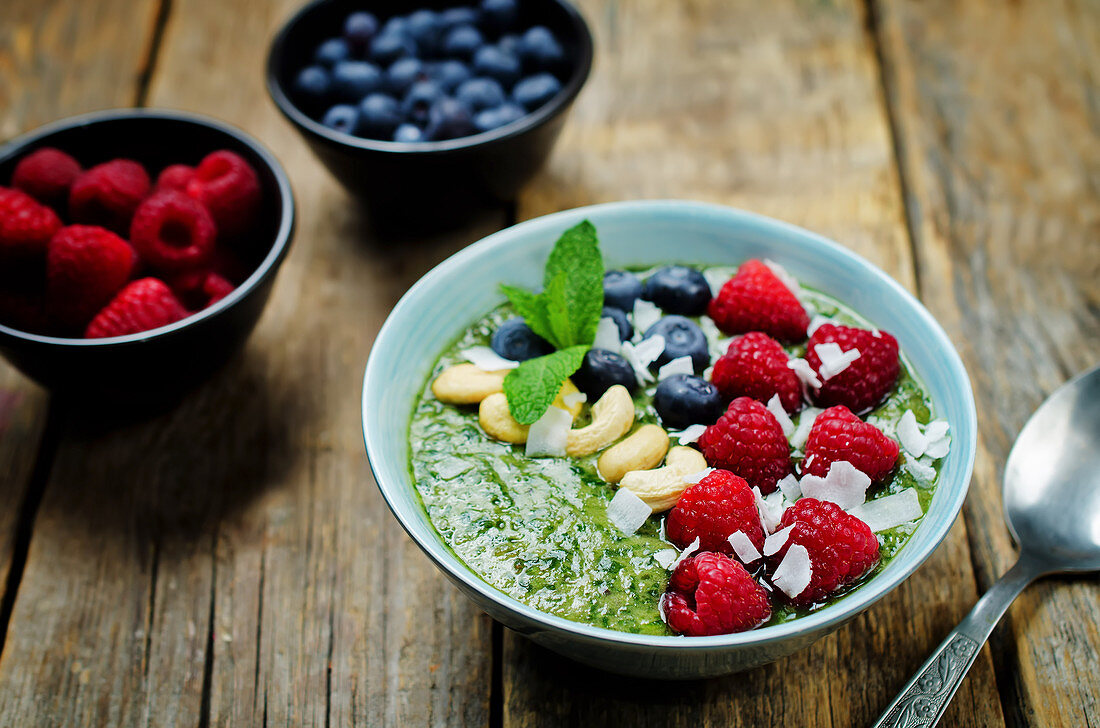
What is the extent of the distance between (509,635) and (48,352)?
2.93 ft

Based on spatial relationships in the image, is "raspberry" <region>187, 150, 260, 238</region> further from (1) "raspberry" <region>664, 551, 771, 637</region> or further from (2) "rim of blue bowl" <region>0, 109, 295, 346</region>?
(1) "raspberry" <region>664, 551, 771, 637</region>

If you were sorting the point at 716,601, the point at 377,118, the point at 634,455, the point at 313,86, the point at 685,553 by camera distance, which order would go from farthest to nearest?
the point at 313,86 < the point at 377,118 < the point at 634,455 < the point at 685,553 < the point at 716,601

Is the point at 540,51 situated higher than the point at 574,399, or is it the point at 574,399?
the point at 540,51

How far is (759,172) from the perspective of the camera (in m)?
2.19

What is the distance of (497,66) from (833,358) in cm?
107

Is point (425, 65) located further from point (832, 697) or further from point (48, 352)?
point (832, 697)

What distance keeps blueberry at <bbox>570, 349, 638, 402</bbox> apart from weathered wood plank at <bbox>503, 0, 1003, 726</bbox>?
41 cm

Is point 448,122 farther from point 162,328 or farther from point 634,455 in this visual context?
point 634,455

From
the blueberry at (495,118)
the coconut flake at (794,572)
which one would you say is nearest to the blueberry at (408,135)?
the blueberry at (495,118)

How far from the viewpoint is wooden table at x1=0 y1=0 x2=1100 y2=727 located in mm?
1389

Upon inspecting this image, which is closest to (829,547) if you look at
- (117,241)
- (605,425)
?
(605,425)

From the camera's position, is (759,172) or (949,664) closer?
(949,664)

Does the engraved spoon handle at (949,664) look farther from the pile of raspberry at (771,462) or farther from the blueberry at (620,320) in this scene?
the blueberry at (620,320)

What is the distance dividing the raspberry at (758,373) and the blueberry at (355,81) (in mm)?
1072
